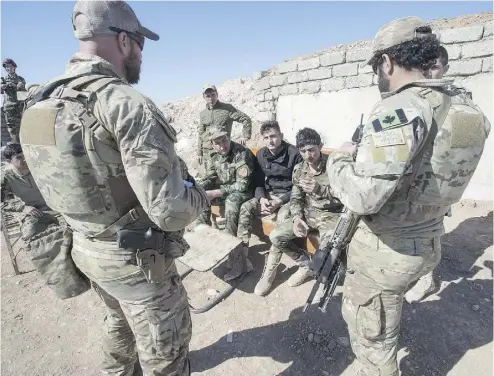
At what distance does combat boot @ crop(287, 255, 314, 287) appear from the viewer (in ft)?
11.0

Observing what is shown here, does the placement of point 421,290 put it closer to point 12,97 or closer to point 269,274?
point 269,274

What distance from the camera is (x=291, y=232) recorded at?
10.8 feet

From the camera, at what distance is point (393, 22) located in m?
1.64

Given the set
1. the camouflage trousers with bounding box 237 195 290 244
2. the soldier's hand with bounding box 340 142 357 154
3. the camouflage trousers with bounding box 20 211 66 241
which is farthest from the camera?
the camouflage trousers with bounding box 237 195 290 244

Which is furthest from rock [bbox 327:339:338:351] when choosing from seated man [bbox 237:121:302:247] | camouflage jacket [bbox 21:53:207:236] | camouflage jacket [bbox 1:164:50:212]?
camouflage jacket [bbox 1:164:50:212]

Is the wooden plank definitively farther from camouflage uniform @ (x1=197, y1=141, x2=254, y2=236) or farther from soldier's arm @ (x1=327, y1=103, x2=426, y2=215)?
soldier's arm @ (x1=327, y1=103, x2=426, y2=215)

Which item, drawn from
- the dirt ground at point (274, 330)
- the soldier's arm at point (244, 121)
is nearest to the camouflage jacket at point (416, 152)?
the dirt ground at point (274, 330)

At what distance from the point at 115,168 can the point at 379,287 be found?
1.63m

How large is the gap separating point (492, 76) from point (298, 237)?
3.78 metres

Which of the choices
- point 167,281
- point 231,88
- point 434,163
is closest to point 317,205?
point 434,163

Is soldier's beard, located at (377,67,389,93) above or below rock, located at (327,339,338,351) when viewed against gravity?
above

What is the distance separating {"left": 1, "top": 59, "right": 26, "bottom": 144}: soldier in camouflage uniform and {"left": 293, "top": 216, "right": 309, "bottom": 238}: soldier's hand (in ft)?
27.7

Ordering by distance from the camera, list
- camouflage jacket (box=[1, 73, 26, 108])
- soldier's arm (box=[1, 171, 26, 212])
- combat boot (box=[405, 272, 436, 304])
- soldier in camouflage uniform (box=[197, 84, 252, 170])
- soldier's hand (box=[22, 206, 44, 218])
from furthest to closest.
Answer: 1. camouflage jacket (box=[1, 73, 26, 108])
2. soldier in camouflage uniform (box=[197, 84, 252, 170])
3. soldier's arm (box=[1, 171, 26, 212])
4. soldier's hand (box=[22, 206, 44, 218])
5. combat boot (box=[405, 272, 436, 304])

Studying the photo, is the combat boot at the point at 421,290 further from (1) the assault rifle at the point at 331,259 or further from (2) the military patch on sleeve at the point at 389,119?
(2) the military patch on sleeve at the point at 389,119
